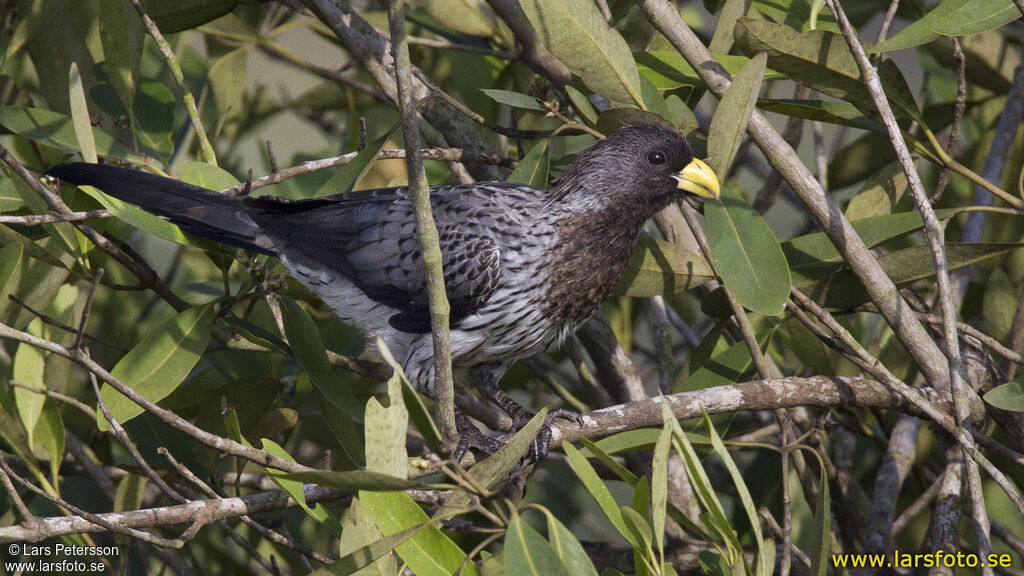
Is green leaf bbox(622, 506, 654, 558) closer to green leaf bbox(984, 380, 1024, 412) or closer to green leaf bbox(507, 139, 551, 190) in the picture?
green leaf bbox(984, 380, 1024, 412)

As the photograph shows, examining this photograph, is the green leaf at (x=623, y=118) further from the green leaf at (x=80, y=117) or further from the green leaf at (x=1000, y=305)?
the green leaf at (x=80, y=117)

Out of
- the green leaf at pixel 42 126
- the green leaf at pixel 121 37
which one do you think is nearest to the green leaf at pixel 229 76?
the green leaf at pixel 121 37

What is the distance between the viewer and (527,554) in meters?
1.53

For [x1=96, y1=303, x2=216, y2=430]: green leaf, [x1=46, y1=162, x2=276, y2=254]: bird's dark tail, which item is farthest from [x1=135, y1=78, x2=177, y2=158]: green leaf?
[x1=96, y1=303, x2=216, y2=430]: green leaf

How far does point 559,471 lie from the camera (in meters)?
4.12

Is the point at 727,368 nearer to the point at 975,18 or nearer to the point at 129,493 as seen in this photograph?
the point at 975,18

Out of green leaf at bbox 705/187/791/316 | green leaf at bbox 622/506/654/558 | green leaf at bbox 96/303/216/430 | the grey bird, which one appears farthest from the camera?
the grey bird

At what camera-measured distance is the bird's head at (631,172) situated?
3.11 metres

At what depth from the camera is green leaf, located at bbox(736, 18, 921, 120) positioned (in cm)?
249

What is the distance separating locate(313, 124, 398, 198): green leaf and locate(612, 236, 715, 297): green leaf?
93cm

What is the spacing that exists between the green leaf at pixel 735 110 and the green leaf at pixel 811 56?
7 centimetres

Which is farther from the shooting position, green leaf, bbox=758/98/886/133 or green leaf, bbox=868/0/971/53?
green leaf, bbox=758/98/886/133

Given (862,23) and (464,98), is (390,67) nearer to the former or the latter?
(464,98)

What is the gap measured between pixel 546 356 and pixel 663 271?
4.28ft
